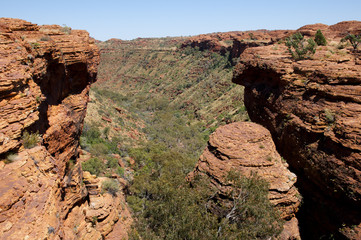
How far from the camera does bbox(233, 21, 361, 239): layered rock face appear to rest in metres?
9.58

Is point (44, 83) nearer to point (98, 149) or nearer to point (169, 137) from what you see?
point (98, 149)

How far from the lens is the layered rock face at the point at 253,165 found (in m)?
10.5

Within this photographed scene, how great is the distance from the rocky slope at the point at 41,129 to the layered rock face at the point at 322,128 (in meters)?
10.8

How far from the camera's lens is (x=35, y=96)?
22.2ft

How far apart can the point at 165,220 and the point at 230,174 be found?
4004mm

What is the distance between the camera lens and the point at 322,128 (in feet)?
35.5

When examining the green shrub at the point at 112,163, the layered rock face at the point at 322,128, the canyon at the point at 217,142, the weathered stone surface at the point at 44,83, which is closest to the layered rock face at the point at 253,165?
the canyon at the point at 217,142

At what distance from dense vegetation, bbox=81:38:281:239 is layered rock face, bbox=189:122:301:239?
28.3 inches

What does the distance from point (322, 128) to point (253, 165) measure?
12.6ft

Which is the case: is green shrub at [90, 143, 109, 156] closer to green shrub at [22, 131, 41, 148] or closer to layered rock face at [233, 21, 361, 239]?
layered rock face at [233, 21, 361, 239]

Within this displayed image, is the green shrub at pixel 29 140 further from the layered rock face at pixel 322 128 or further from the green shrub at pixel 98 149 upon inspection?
the green shrub at pixel 98 149

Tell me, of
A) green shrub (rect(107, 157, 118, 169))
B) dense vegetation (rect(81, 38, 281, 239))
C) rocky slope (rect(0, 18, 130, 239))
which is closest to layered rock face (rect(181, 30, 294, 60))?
dense vegetation (rect(81, 38, 281, 239))

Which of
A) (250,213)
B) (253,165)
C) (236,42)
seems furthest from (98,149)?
(236,42)

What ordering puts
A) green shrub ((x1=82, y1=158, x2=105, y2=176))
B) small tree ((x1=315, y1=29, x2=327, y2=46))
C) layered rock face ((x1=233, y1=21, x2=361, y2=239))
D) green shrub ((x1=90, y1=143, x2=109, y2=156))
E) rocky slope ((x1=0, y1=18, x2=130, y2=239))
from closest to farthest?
1. rocky slope ((x1=0, y1=18, x2=130, y2=239))
2. layered rock face ((x1=233, y1=21, x2=361, y2=239))
3. small tree ((x1=315, y1=29, x2=327, y2=46))
4. green shrub ((x1=82, y1=158, x2=105, y2=176))
5. green shrub ((x1=90, y1=143, x2=109, y2=156))
